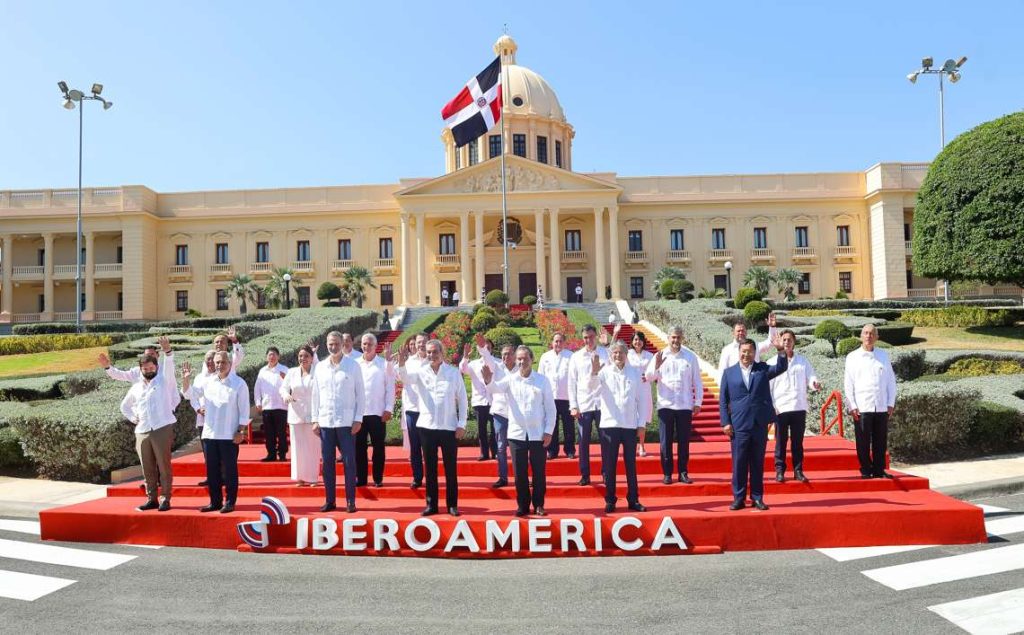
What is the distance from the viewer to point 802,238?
157ft

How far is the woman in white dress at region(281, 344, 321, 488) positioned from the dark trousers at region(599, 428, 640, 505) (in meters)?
3.75

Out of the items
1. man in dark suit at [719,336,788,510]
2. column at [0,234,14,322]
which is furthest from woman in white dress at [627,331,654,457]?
column at [0,234,14,322]

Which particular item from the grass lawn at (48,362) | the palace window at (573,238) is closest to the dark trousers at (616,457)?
the grass lawn at (48,362)

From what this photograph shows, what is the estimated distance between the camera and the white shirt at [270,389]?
1127 cm

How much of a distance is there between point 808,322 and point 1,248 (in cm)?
4995

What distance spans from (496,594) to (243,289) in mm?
43166

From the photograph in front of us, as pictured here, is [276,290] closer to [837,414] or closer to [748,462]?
[837,414]

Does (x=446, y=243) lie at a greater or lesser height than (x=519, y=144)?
lesser

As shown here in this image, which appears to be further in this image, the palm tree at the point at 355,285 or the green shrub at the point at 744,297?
the palm tree at the point at 355,285

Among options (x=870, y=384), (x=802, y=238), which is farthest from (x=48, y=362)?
(x=802, y=238)

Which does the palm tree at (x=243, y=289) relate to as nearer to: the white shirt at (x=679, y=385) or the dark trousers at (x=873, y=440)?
the white shirt at (x=679, y=385)

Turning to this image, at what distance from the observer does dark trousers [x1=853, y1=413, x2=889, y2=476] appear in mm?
9086

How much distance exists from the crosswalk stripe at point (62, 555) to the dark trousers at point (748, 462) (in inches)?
242

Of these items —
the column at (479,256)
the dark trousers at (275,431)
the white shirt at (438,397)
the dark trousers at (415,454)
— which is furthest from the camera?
the column at (479,256)
